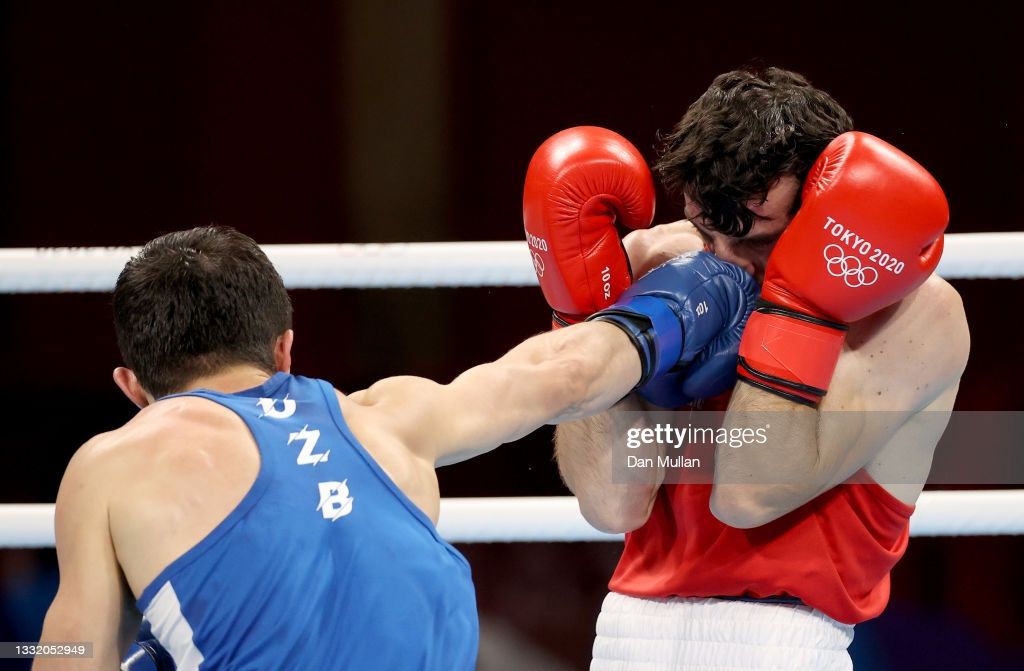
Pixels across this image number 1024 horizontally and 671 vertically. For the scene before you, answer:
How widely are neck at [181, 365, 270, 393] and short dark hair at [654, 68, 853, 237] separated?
791mm

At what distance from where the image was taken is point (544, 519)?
93.0 inches

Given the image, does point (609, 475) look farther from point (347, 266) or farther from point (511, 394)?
point (347, 266)

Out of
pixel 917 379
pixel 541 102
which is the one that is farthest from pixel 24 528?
pixel 541 102

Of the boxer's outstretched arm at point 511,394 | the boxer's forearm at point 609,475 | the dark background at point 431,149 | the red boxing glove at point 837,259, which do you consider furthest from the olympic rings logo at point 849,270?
the dark background at point 431,149

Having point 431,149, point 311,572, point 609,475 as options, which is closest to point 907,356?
point 609,475

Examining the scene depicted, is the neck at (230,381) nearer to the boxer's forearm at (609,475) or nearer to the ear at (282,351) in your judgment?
the ear at (282,351)

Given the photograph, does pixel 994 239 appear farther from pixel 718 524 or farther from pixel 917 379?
pixel 718 524

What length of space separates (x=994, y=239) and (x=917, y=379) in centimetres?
67

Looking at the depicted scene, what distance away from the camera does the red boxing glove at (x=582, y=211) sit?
6.07ft

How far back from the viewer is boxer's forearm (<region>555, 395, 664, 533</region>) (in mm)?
1944

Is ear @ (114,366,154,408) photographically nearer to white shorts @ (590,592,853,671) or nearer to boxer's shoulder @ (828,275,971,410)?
white shorts @ (590,592,853,671)

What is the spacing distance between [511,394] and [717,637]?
24.5 inches

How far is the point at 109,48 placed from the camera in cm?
361

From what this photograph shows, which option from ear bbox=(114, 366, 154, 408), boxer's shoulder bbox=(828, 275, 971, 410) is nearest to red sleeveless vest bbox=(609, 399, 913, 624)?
boxer's shoulder bbox=(828, 275, 971, 410)
